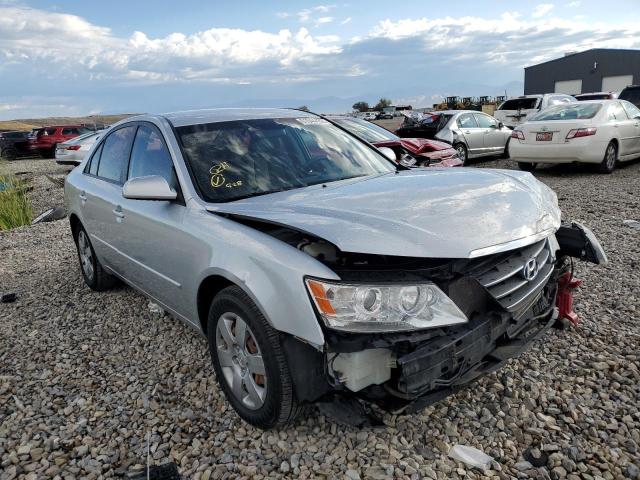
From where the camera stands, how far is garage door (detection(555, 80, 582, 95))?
4542 cm

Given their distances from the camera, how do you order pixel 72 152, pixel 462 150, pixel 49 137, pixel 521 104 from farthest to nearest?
1. pixel 49 137
2. pixel 72 152
3. pixel 521 104
4. pixel 462 150

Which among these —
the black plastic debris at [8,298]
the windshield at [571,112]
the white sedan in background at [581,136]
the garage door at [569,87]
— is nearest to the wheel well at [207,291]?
the black plastic debris at [8,298]

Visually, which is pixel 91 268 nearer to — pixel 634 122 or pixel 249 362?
pixel 249 362

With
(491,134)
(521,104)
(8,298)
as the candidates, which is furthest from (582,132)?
(8,298)

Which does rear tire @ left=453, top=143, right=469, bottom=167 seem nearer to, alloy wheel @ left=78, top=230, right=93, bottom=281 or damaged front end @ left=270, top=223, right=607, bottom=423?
alloy wheel @ left=78, top=230, right=93, bottom=281

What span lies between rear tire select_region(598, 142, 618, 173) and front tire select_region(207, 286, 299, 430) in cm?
950

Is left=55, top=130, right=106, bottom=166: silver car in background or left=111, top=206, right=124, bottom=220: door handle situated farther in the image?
left=55, top=130, right=106, bottom=166: silver car in background

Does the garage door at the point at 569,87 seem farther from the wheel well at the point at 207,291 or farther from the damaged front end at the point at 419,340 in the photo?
the wheel well at the point at 207,291

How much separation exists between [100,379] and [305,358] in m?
1.87

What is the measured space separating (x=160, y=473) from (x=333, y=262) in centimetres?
131

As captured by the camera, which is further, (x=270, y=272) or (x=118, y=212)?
(x=118, y=212)

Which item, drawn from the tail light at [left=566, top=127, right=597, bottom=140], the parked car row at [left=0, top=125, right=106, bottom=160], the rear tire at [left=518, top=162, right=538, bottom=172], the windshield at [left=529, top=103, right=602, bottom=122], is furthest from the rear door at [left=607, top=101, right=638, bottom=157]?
the parked car row at [left=0, top=125, right=106, bottom=160]

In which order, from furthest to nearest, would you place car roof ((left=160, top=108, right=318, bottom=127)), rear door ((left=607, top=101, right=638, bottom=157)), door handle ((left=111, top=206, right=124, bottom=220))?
1. rear door ((left=607, top=101, right=638, bottom=157))
2. door handle ((left=111, top=206, right=124, bottom=220))
3. car roof ((left=160, top=108, right=318, bottom=127))

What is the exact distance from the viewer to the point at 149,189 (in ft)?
9.61
